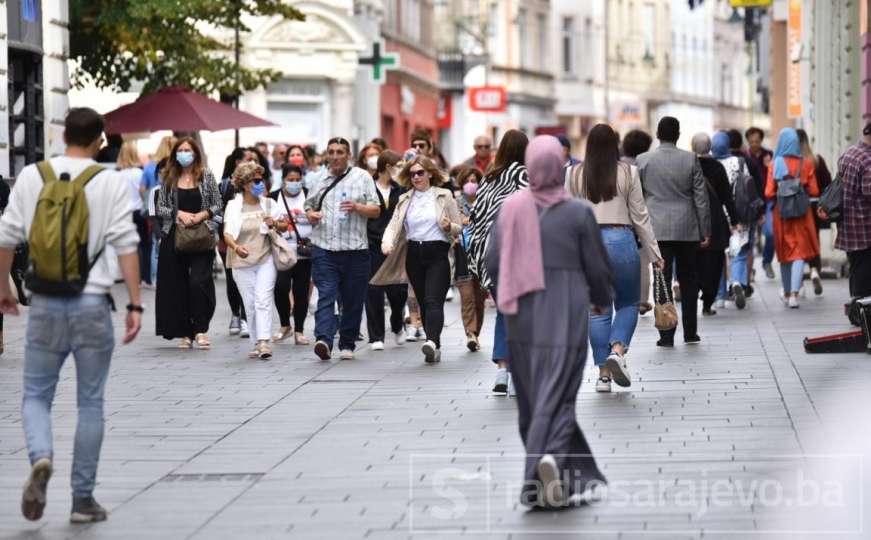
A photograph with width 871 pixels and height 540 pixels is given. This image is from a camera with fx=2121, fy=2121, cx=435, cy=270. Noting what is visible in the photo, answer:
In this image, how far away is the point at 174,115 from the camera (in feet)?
90.3

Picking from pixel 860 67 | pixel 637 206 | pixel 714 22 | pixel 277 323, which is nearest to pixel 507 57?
pixel 714 22

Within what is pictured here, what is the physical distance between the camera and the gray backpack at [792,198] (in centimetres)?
2133

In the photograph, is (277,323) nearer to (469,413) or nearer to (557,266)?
(469,413)

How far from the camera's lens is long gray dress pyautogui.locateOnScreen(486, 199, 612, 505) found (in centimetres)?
895

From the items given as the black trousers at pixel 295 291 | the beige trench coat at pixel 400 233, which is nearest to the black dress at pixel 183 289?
the black trousers at pixel 295 291

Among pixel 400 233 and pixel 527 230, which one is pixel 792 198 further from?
pixel 527 230

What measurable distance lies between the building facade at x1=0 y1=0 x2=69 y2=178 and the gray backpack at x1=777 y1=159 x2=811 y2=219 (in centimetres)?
818

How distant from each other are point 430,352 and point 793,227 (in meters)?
6.55

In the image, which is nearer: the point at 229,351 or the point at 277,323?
the point at 229,351

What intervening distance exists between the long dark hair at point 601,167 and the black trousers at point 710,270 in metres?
5.54

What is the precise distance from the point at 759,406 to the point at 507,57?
59788 mm

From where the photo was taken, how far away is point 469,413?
12.6 m

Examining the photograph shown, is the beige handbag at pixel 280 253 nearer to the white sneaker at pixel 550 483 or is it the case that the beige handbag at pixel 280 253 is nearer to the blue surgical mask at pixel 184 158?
the blue surgical mask at pixel 184 158

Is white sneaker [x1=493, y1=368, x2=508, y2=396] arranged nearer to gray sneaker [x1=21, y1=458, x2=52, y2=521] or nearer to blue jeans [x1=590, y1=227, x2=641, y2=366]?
blue jeans [x1=590, y1=227, x2=641, y2=366]
